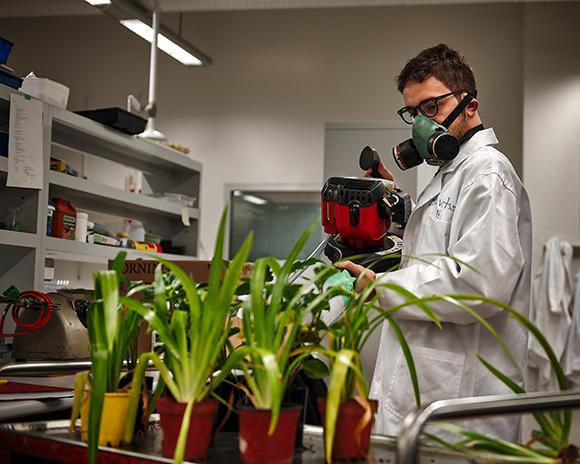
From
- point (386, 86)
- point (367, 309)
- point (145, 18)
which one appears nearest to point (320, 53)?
point (386, 86)

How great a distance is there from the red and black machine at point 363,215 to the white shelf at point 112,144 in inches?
62.7

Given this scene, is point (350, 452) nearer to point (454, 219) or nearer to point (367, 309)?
point (367, 309)

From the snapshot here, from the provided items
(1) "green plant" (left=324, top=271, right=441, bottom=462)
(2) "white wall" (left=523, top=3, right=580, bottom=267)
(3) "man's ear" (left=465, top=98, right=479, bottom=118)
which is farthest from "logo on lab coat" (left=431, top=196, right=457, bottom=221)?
(2) "white wall" (left=523, top=3, right=580, bottom=267)

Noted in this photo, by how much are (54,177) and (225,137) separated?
2.89 metres

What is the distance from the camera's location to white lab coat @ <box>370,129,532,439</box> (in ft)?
5.05

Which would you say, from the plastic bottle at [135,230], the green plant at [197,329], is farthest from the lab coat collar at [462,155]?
the plastic bottle at [135,230]

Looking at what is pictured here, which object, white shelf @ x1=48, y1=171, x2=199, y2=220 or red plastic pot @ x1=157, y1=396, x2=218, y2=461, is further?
white shelf @ x1=48, y1=171, x2=199, y2=220

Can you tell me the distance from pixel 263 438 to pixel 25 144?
6.98ft

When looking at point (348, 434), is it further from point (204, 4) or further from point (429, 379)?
point (204, 4)

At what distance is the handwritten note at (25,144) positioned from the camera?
8.80 ft

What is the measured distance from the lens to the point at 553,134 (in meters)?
4.65

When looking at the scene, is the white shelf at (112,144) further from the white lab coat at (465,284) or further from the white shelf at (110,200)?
the white lab coat at (465,284)

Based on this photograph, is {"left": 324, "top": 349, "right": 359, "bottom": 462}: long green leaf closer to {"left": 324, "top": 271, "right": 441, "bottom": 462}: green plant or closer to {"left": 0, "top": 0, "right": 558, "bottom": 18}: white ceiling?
{"left": 324, "top": 271, "right": 441, "bottom": 462}: green plant

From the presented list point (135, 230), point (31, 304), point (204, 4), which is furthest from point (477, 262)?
point (204, 4)
